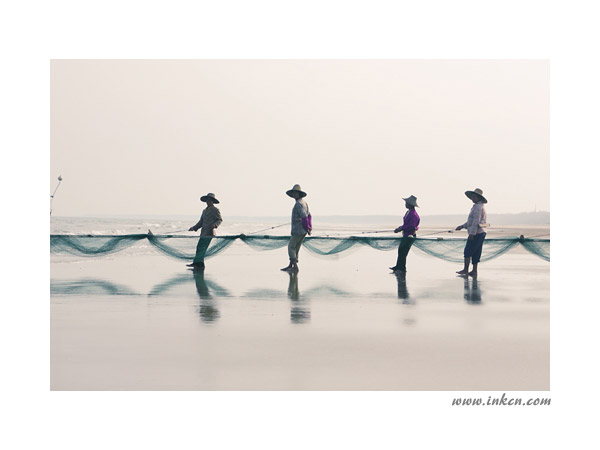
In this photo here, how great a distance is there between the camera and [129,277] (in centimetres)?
1267

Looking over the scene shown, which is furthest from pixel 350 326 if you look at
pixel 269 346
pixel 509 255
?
pixel 509 255

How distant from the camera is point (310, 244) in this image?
13859mm

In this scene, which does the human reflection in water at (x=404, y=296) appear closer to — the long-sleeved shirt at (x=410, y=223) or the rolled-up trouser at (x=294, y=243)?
the long-sleeved shirt at (x=410, y=223)

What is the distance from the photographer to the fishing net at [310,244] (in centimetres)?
1345

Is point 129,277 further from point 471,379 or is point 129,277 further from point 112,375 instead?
point 471,379

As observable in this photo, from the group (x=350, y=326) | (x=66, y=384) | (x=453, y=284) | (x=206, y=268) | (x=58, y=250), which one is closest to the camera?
(x=66, y=384)

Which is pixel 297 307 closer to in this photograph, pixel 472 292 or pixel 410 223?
pixel 472 292

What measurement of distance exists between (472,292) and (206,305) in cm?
438

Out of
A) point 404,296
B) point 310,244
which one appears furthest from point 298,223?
point 404,296

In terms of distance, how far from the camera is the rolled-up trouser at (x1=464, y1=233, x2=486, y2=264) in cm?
1276

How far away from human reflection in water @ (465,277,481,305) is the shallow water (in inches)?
1.2

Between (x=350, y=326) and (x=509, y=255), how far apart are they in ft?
46.3

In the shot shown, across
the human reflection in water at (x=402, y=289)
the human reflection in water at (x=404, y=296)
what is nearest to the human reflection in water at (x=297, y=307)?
the human reflection in water at (x=404, y=296)

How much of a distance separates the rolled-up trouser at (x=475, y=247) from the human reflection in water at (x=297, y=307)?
3545mm
